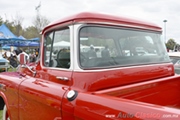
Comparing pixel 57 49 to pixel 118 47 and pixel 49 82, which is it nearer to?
pixel 49 82

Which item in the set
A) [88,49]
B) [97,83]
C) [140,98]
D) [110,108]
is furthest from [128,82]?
[110,108]

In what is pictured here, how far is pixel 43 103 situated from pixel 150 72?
1361mm

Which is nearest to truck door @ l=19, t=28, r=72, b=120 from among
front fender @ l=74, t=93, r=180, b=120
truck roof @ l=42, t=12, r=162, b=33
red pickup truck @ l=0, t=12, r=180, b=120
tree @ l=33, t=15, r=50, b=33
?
red pickup truck @ l=0, t=12, r=180, b=120

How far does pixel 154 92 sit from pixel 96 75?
32.9 inches

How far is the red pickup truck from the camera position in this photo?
1.65 m

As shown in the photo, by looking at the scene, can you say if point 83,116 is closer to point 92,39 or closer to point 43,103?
point 43,103

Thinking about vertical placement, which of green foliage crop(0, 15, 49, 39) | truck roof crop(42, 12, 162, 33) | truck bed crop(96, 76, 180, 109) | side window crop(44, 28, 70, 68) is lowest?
truck bed crop(96, 76, 180, 109)

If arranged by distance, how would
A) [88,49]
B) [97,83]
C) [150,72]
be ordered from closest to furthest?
[97,83] < [88,49] < [150,72]

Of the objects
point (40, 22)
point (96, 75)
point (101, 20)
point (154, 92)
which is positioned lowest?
point (154, 92)

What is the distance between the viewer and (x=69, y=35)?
7.20 ft

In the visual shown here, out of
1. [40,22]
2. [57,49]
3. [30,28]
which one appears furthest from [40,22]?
[57,49]

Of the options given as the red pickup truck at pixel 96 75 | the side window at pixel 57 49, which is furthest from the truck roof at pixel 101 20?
the side window at pixel 57 49

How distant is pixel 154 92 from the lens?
2.35m

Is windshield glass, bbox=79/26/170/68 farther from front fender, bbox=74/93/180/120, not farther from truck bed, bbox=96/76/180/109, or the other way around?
front fender, bbox=74/93/180/120
